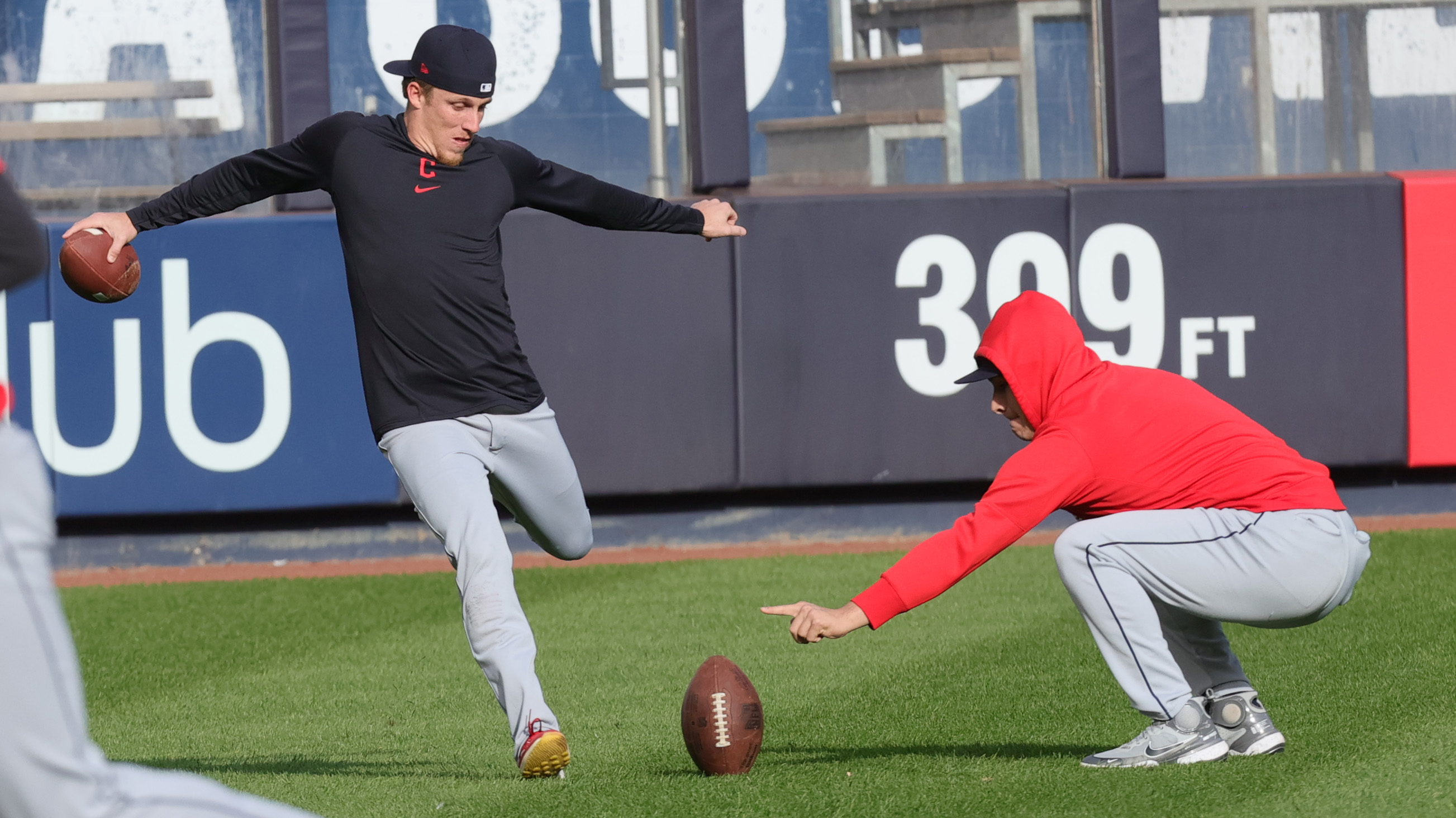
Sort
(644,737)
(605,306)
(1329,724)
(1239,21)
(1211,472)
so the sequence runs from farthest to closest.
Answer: (1239,21)
(605,306)
(644,737)
(1329,724)
(1211,472)

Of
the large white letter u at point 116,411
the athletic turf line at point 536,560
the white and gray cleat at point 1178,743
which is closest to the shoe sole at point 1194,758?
the white and gray cleat at point 1178,743

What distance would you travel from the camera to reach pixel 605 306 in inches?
392

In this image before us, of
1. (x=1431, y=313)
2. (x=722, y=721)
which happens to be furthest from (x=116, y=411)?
(x=1431, y=313)

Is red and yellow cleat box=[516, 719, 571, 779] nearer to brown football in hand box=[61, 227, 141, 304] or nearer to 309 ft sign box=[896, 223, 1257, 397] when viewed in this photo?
brown football in hand box=[61, 227, 141, 304]

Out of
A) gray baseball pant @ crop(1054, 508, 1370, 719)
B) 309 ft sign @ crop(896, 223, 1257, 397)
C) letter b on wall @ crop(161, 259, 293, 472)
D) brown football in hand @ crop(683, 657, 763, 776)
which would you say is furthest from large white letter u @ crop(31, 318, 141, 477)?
gray baseball pant @ crop(1054, 508, 1370, 719)

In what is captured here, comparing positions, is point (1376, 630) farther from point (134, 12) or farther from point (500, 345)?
point (134, 12)

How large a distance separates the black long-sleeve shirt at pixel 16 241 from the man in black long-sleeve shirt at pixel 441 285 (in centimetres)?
210

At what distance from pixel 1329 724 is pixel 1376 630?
191cm

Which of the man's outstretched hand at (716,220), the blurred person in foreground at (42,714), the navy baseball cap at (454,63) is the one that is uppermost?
the navy baseball cap at (454,63)

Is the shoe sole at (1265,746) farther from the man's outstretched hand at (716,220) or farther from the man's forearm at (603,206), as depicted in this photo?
the man's forearm at (603,206)

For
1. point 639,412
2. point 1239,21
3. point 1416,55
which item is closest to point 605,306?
point 639,412

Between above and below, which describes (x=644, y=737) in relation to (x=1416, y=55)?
below

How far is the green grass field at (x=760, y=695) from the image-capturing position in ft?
14.0

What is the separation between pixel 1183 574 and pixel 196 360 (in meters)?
6.98
